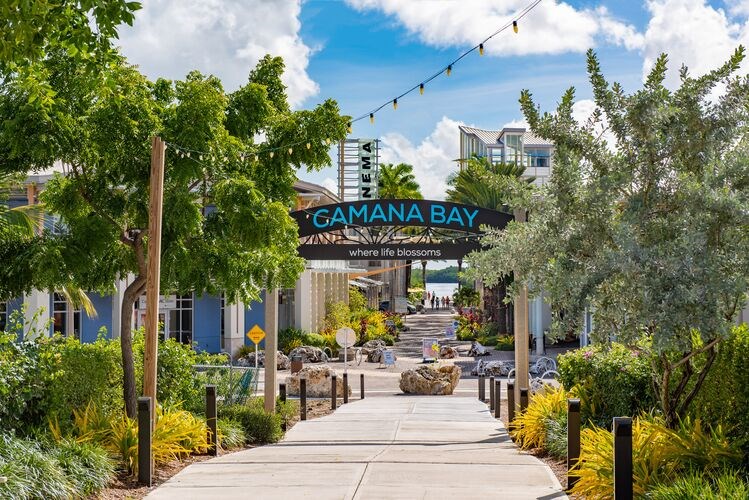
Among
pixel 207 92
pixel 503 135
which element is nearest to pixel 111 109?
pixel 207 92

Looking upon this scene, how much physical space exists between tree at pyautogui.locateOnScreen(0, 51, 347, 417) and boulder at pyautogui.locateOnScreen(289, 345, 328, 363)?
23752 mm

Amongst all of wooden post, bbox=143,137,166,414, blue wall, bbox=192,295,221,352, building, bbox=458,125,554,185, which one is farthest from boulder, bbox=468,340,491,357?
building, bbox=458,125,554,185

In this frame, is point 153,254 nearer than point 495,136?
Yes

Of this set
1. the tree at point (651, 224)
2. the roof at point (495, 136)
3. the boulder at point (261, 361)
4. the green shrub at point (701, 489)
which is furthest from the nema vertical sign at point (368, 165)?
the green shrub at point (701, 489)

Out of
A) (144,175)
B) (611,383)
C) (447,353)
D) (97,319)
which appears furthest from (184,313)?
(611,383)

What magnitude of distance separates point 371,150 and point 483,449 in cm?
4940

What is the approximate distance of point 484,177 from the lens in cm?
1107

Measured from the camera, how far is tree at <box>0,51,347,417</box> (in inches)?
507

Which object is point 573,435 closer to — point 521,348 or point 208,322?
point 521,348

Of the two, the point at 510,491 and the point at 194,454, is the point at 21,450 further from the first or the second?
the point at 510,491

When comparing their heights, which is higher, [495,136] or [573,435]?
[495,136]

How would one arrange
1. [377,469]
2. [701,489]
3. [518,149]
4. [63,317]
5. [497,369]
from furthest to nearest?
[518,149]
[63,317]
[497,369]
[377,469]
[701,489]

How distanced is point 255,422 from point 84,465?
578cm

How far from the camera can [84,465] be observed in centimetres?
984
